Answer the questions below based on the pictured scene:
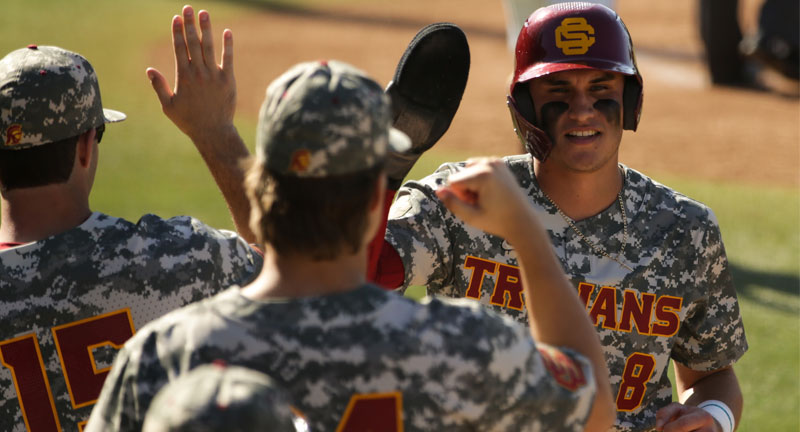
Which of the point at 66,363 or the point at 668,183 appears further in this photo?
the point at 668,183

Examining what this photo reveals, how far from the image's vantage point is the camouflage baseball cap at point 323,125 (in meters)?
1.98

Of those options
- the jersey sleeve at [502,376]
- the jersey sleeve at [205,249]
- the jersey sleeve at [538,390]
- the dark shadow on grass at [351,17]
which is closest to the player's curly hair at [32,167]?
the jersey sleeve at [205,249]

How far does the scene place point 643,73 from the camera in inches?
693

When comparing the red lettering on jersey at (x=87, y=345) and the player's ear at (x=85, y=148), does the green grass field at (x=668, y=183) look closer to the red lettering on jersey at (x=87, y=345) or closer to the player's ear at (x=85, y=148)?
the red lettering on jersey at (x=87, y=345)

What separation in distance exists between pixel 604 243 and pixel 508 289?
357 mm

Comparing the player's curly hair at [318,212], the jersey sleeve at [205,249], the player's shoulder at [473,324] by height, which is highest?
the player's curly hair at [318,212]

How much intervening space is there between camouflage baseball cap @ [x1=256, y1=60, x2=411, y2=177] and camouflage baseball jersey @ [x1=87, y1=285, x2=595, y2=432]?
0.86 ft

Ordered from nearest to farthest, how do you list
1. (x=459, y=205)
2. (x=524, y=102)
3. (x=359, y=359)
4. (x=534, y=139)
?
(x=359, y=359)
(x=459, y=205)
(x=534, y=139)
(x=524, y=102)

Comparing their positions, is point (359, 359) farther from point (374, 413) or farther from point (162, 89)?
point (162, 89)

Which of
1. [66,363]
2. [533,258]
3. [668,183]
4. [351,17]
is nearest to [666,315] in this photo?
[533,258]

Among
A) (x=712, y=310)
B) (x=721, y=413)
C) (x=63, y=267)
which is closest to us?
(x=63, y=267)

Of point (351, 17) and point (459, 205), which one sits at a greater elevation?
point (459, 205)

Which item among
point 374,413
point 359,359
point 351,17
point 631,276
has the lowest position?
point 351,17

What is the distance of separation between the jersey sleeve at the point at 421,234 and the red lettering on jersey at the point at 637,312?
589mm
